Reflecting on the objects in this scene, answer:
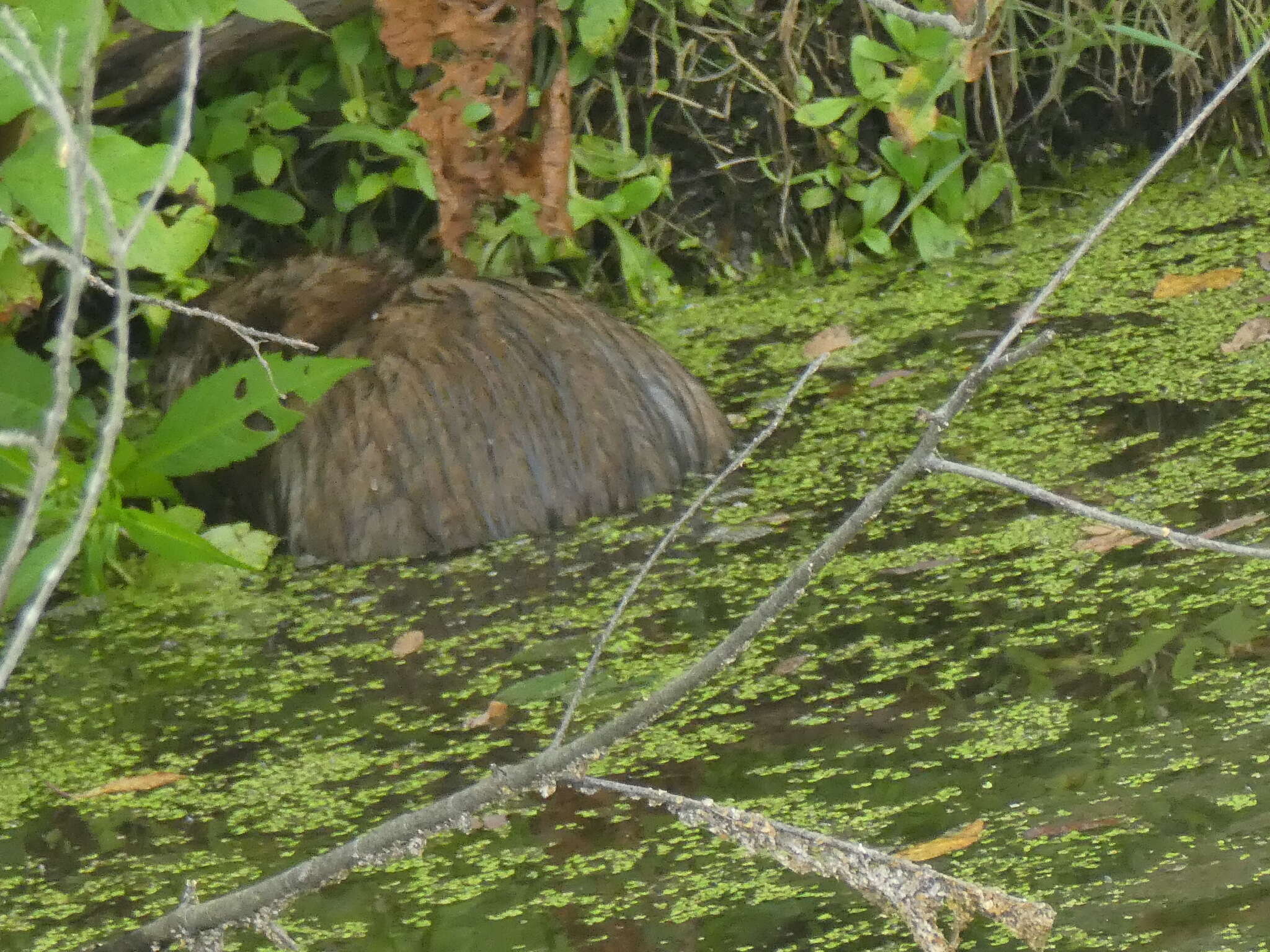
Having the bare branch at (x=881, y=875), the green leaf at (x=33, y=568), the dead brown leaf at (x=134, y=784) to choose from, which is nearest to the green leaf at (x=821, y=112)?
the green leaf at (x=33, y=568)

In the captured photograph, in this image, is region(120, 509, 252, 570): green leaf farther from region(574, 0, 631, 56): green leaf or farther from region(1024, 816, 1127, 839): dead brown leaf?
region(574, 0, 631, 56): green leaf

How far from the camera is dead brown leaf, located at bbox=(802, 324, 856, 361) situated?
268 centimetres

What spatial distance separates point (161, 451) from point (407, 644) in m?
0.49

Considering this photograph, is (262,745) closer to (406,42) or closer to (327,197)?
(406,42)

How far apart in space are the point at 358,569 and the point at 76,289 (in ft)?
4.88

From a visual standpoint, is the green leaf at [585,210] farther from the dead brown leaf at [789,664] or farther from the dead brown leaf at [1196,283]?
the dead brown leaf at [789,664]

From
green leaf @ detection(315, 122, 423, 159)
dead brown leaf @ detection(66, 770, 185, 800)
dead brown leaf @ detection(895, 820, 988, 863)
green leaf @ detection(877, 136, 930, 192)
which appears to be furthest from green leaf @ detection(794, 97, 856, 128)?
dead brown leaf @ detection(895, 820, 988, 863)

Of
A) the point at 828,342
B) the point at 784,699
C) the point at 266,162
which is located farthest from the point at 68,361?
the point at 266,162

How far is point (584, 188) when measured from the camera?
124 inches

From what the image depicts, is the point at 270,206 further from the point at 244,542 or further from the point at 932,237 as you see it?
the point at 932,237

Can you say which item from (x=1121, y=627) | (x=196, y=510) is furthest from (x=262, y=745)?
(x=1121, y=627)

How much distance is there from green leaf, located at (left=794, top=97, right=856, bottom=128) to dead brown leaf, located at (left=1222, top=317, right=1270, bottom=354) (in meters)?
0.87

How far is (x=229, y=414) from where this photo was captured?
2.18m

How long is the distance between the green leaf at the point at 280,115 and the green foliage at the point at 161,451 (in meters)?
Answer: 0.81
